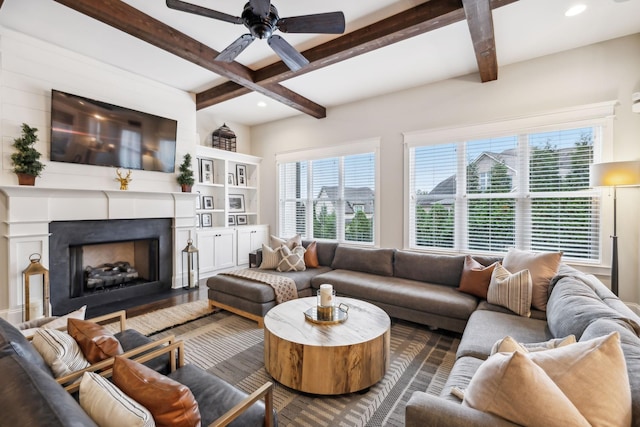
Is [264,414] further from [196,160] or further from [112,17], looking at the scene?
[196,160]

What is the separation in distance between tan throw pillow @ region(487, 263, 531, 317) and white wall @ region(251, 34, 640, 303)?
152 centimetres

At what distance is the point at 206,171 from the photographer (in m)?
5.37

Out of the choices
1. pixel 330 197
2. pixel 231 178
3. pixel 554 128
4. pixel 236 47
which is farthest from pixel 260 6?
pixel 231 178

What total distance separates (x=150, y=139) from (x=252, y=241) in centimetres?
254

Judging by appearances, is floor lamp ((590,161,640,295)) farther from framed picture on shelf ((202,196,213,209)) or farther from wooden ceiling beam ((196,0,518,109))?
framed picture on shelf ((202,196,213,209))

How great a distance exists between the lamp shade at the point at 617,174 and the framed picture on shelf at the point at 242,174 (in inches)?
211

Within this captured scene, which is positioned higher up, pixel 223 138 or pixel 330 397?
pixel 223 138

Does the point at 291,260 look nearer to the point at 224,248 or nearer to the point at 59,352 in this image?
the point at 224,248

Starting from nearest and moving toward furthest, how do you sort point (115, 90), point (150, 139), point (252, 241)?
point (115, 90), point (150, 139), point (252, 241)

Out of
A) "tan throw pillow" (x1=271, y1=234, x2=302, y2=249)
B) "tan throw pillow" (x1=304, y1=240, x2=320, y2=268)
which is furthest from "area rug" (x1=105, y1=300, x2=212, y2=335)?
"tan throw pillow" (x1=304, y1=240, x2=320, y2=268)

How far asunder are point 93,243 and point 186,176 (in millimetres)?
1487

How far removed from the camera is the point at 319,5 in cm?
258

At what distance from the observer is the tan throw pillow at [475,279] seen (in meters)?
2.86

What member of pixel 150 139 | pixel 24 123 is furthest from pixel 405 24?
pixel 24 123
